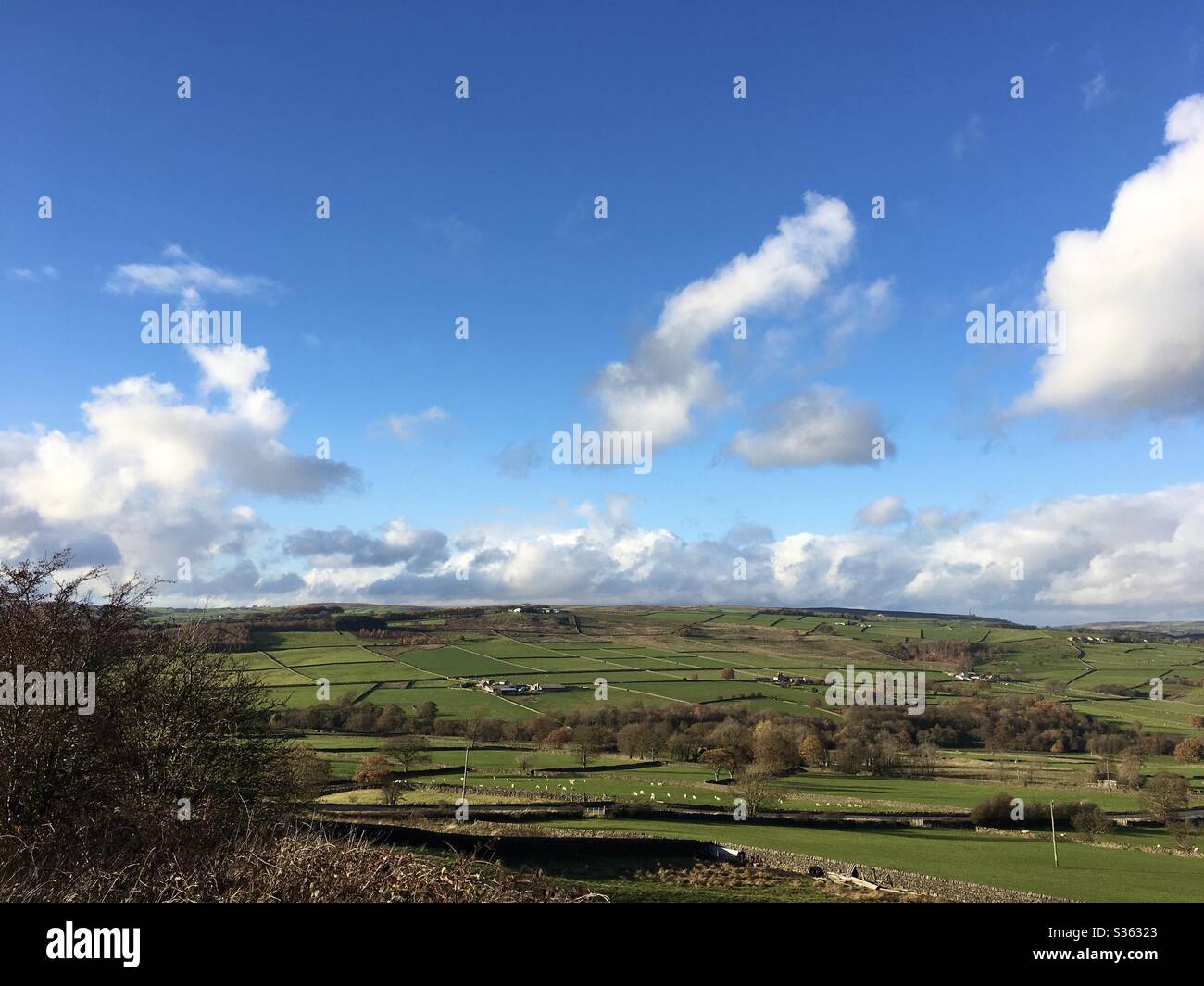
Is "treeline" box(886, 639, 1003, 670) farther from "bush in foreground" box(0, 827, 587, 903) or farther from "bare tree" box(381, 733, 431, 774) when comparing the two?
"bush in foreground" box(0, 827, 587, 903)

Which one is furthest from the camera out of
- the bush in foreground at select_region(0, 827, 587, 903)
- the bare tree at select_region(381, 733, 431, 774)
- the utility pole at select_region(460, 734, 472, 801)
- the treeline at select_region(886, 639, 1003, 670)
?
the treeline at select_region(886, 639, 1003, 670)

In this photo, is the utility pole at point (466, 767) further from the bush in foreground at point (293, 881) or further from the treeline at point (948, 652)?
the treeline at point (948, 652)

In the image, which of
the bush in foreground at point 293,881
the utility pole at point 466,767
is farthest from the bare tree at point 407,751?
the bush in foreground at point 293,881

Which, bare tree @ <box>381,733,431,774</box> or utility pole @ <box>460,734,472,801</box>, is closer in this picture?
utility pole @ <box>460,734,472,801</box>

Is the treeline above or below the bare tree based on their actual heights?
below

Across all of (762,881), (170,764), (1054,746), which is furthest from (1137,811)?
(170,764)

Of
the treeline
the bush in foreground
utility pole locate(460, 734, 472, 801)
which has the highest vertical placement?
the bush in foreground

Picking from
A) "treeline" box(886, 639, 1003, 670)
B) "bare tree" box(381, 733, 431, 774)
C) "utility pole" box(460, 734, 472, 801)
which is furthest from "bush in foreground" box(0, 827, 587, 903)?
"treeline" box(886, 639, 1003, 670)

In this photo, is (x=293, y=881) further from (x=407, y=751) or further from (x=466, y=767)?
(x=407, y=751)

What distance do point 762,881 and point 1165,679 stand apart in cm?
13520

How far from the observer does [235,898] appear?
313 inches

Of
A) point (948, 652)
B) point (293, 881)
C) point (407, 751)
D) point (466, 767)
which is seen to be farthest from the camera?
point (948, 652)

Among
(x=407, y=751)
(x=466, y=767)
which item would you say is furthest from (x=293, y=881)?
(x=407, y=751)

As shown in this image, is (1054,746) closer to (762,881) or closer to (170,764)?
(762,881)
